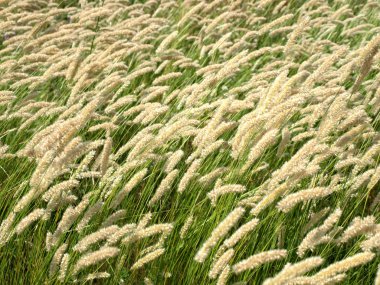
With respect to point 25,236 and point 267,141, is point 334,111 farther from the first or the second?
point 25,236

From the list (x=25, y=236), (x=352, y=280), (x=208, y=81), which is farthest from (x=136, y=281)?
(x=208, y=81)

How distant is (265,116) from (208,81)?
2.29ft

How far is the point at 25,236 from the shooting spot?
253 centimetres

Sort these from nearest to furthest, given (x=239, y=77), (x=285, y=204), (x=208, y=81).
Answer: (x=285, y=204) < (x=208, y=81) < (x=239, y=77)

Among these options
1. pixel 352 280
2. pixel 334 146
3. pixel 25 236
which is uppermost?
pixel 334 146

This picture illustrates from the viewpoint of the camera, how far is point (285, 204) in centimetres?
199

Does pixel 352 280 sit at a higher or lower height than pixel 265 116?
lower

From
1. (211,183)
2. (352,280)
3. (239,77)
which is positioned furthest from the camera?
(239,77)

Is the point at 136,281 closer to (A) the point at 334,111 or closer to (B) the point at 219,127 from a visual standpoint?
(B) the point at 219,127

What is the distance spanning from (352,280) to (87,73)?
1776 mm

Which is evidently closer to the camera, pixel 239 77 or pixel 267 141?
pixel 267 141

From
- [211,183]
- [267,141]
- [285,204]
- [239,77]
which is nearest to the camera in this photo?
[285,204]

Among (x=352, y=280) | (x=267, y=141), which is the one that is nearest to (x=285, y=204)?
(x=267, y=141)

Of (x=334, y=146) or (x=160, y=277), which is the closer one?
(x=160, y=277)
